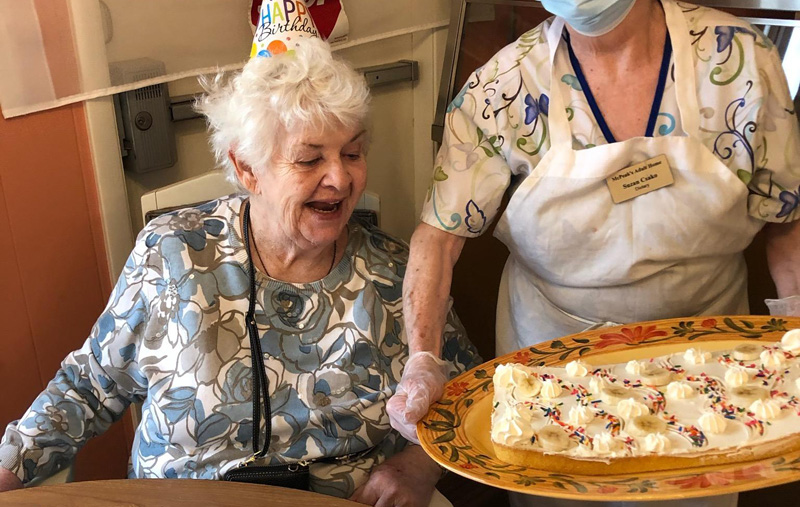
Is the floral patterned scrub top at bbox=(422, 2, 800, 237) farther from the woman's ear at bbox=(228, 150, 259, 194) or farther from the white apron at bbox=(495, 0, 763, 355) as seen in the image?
the woman's ear at bbox=(228, 150, 259, 194)

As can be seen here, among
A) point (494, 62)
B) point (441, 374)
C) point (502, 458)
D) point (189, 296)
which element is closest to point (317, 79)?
point (494, 62)

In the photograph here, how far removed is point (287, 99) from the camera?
1501 millimetres

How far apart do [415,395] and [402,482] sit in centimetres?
39

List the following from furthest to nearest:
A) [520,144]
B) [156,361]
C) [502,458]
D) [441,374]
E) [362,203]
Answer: [362,203] → [156,361] → [520,144] → [441,374] → [502,458]

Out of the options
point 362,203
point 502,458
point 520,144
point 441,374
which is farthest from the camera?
point 362,203

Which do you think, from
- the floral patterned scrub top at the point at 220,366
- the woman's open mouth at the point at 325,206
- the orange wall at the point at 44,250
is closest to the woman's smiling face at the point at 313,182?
the woman's open mouth at the point at 325,206

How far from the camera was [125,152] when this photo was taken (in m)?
1.94

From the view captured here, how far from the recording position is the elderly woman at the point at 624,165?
1354 millimetres

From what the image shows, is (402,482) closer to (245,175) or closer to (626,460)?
(626,460)

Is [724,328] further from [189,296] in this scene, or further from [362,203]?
[189,296]

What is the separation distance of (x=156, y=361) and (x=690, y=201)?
3.49 ft

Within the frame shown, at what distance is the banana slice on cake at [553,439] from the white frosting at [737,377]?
1.00 ft

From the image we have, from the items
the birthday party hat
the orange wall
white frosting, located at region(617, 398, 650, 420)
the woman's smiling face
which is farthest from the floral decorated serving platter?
the orange wall

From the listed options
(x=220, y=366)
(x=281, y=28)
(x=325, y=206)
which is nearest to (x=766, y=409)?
(x=325, y=206)
